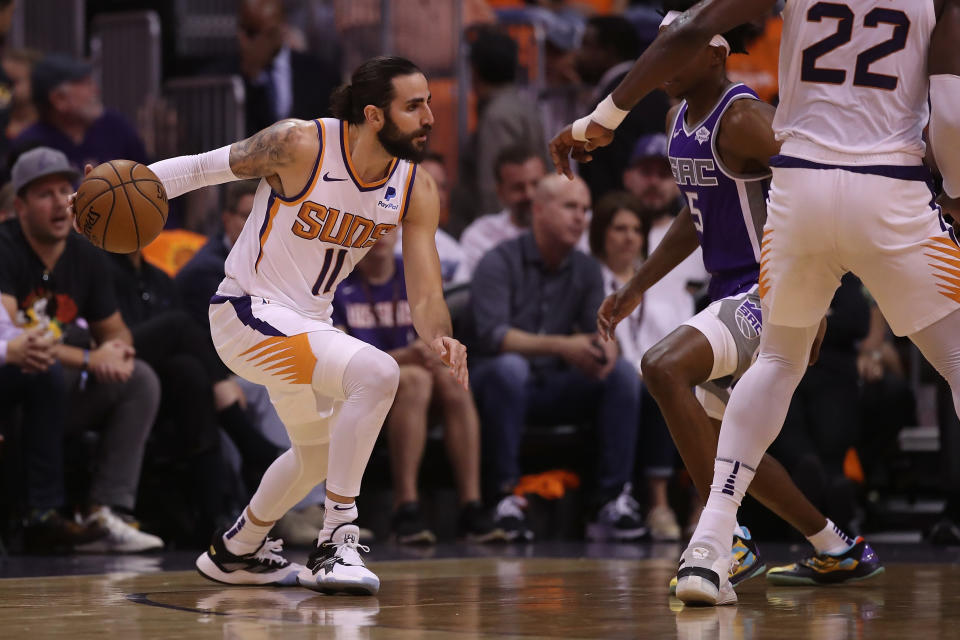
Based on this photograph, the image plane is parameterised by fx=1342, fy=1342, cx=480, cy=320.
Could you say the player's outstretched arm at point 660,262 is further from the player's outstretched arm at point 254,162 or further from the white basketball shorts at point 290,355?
the player's outstretched arm at point 254,162

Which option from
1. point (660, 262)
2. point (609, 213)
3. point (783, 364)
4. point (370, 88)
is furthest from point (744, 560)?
point (609, 213)

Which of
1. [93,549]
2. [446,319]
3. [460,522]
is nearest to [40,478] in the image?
[93,549]

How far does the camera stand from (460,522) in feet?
26.7

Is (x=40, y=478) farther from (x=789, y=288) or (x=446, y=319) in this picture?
(x=789, y=288)

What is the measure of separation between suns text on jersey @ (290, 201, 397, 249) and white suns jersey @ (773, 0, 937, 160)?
1.82 m

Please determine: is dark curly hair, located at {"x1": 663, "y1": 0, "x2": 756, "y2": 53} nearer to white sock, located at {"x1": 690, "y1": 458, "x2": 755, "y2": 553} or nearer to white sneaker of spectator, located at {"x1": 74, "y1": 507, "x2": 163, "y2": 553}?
white sock, located at {"x1": 690, "y1": 458, "x2": 755, "y2": 553}

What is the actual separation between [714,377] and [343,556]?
1.52 m

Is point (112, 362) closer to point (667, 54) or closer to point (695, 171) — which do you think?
point (695, 171)

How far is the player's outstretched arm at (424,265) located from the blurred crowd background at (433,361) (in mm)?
2616

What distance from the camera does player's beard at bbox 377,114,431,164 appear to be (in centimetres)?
513

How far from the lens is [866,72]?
397 centimetres

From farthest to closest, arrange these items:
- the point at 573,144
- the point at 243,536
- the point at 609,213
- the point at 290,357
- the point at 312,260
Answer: the point at 609,213
the point at 243,536
the point at 312,260
the point at 290,357
the point at 573,144

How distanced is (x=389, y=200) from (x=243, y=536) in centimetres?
143

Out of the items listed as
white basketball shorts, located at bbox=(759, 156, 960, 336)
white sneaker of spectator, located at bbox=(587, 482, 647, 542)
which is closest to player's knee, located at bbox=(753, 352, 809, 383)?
white basketball shorts, located at bbox=(759, 156, 960, 336)
